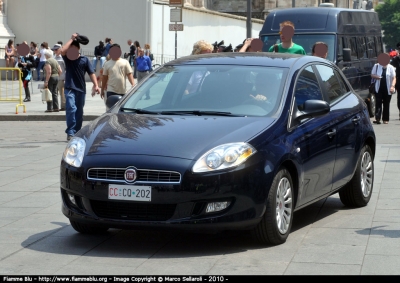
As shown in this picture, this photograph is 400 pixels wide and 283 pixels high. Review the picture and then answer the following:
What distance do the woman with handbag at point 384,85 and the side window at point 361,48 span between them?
54.3 inches

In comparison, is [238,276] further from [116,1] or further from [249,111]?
[116,1]

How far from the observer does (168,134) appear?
7281mm

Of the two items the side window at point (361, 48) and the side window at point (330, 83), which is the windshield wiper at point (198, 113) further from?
the side window at point (361, 48)

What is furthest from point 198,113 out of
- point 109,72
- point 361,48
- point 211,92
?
point 361,48

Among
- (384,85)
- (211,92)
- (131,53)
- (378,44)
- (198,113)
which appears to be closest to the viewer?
(198,113)

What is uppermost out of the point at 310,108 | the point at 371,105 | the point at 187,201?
the point at 310,108

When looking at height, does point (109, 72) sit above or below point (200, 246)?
above

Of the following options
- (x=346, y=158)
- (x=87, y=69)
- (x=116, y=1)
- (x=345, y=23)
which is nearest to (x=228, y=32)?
(x=116, y=1)

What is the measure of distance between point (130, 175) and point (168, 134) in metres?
0.53

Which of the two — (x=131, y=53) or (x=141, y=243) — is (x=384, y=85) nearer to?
(x=141, y=243)

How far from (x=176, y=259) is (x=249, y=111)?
1570 millimetres

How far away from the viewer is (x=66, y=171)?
7344mm

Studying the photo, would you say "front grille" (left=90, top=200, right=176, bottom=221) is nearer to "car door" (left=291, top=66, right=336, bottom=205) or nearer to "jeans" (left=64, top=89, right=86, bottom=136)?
"car door" (left=291, top=66, right=336, bottom=205)

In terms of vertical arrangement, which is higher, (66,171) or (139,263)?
(66,171)
